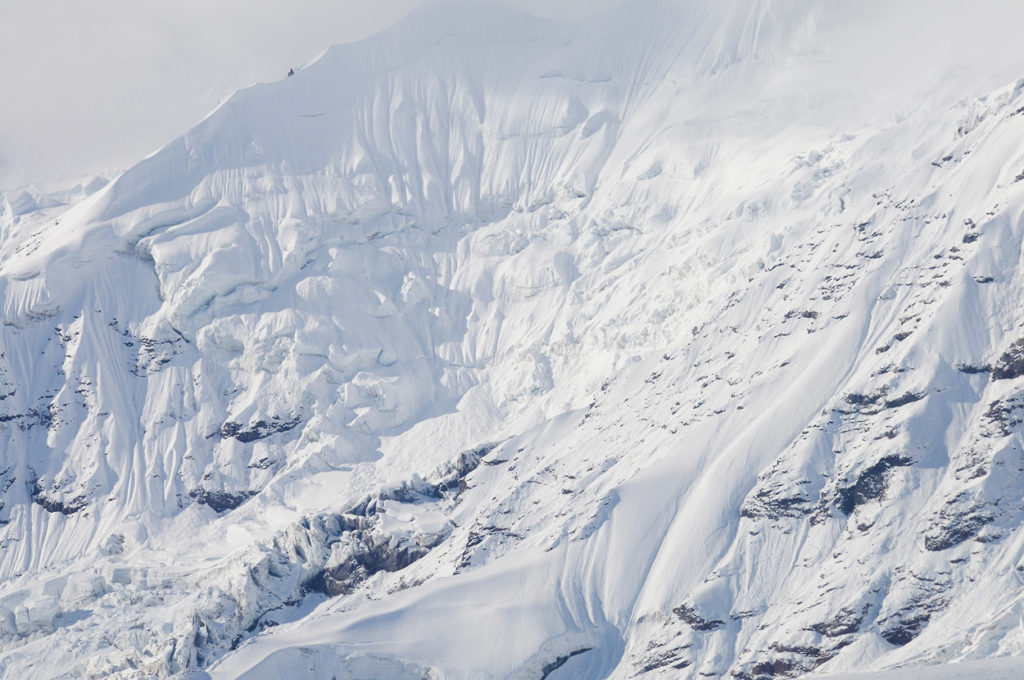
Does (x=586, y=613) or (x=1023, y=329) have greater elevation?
(x=1023, y=329)

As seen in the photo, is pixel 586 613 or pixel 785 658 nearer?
pixel 785 658

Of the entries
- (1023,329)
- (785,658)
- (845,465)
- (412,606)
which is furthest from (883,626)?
(412,606)

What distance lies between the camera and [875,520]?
19025 cm

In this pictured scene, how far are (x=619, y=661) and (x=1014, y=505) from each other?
44483mm

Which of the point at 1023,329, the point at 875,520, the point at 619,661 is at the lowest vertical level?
the point at 619,661

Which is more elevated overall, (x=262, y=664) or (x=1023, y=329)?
(x=1023, y=329)

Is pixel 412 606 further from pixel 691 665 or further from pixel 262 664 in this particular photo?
pixel 691 665

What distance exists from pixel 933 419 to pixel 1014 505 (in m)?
14.6

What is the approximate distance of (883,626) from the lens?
587 feet

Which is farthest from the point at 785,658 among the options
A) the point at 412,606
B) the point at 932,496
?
the point at 412,606

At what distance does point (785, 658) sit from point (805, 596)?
8.95 m

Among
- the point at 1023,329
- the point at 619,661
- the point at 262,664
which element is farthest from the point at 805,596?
the point at 262,664

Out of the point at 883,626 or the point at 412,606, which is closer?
the point at 883,626

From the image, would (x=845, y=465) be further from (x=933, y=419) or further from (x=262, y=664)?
(x=262, y=664)
